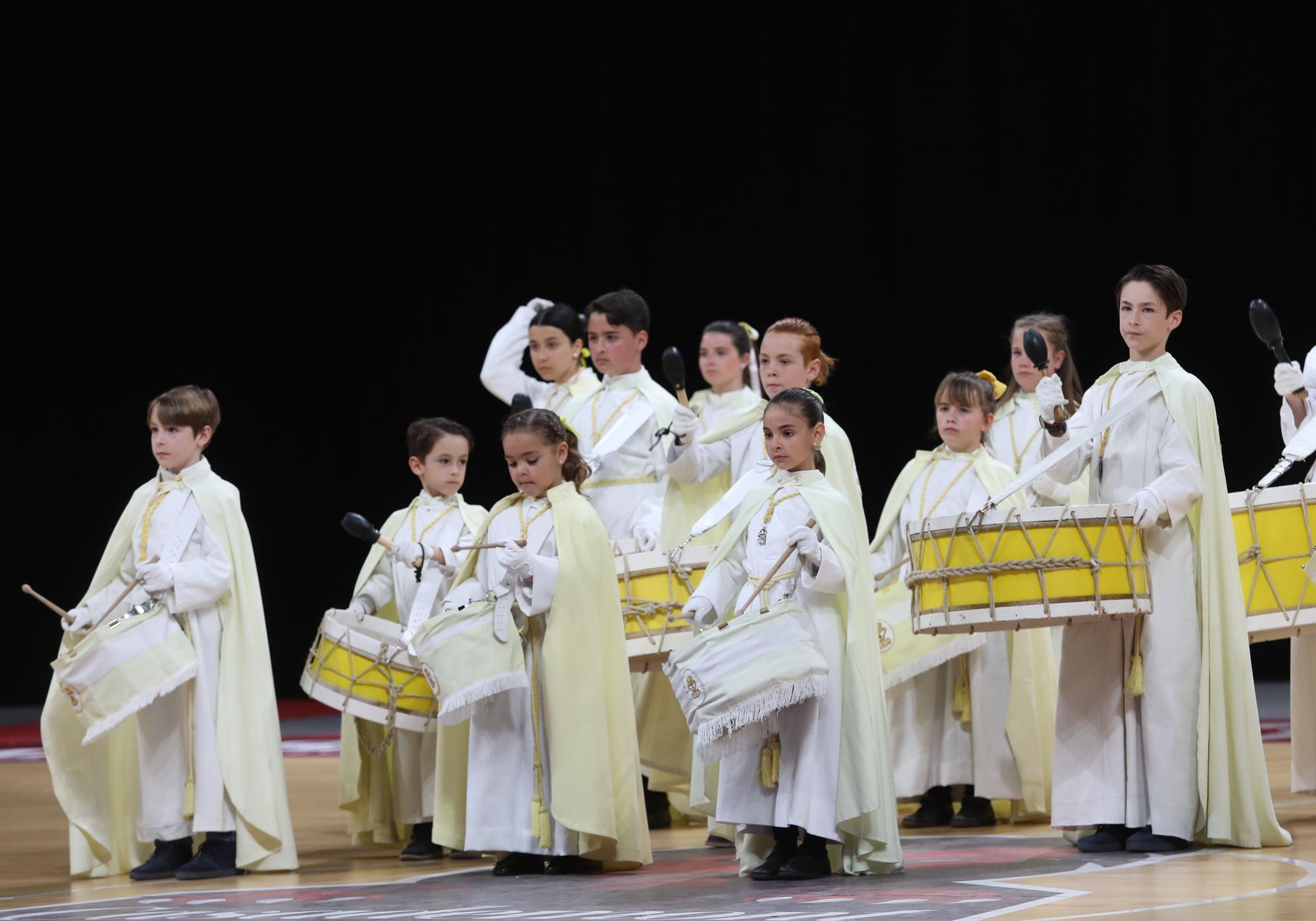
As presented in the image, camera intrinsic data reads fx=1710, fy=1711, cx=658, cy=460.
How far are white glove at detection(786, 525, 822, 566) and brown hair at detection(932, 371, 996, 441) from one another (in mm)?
2030

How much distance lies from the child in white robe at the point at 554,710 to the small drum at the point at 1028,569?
37.5 inches

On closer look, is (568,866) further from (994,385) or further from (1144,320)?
(994,385)

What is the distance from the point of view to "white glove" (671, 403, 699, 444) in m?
5.61

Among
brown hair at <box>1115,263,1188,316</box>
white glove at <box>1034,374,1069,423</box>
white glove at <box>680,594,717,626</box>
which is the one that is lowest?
white glove at <box>680,594,717,626</box>

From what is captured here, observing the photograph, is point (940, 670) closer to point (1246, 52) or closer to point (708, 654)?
point (708, 654)

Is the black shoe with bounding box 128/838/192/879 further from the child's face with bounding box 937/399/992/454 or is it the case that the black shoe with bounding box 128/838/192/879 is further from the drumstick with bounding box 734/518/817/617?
the child's face with bounding box 937/399/992/454

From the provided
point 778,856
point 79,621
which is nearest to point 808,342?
point 778,856

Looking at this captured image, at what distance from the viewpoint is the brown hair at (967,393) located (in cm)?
628

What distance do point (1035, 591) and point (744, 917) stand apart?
128 centimetres

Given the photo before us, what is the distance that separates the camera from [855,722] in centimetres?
450

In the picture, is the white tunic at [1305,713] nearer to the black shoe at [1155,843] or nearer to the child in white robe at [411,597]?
the black shoe at [1155,843]

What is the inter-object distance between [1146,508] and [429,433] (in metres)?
2.54

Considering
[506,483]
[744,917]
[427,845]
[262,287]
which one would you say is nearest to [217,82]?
[262,287]

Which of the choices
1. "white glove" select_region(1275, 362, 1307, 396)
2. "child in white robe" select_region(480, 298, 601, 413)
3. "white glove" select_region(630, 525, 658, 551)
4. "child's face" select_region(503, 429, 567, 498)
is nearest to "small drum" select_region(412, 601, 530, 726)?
"child's face" select_region(503, 429, 567, 498)
